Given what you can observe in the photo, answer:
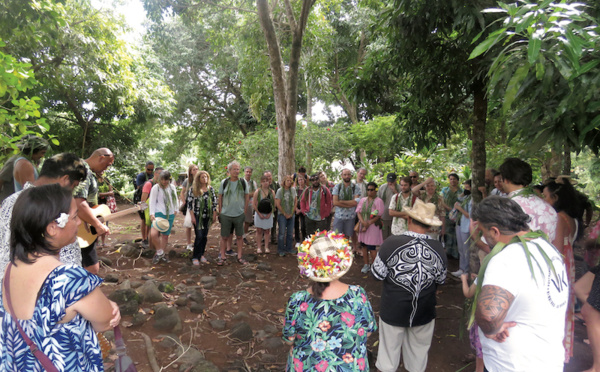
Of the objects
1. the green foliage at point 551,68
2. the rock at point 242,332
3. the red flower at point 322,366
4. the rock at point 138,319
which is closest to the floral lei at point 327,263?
the red flower at point 322,366

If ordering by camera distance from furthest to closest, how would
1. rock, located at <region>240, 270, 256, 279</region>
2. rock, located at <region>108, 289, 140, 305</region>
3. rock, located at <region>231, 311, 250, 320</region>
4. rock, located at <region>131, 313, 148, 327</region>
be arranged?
rock, located at <region>240, 270, 256, 279</region> < rock, located at <region>231, 311, 250, 320</region> < rock, located at <region>108, 289, 140, 305</region> < rock, located at <region>131, 313, 148, 327</region>

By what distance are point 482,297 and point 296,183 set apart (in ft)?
22.2

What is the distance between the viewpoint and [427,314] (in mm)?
2994

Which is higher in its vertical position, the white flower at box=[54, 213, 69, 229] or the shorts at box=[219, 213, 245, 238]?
the white flower at box=[54, 213, 69, 229]

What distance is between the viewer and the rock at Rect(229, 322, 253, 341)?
405cm

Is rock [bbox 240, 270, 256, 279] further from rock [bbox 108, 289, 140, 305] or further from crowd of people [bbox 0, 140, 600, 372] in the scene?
crowd of people [bbox 0, 140, 600, 372]

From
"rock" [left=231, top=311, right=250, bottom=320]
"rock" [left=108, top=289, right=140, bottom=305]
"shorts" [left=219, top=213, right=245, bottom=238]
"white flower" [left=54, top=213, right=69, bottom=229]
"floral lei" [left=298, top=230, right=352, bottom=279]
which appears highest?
"white flower" [left=54, top=213, right=69, bottom=229]

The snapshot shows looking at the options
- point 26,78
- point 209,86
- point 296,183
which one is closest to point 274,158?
point 296,183

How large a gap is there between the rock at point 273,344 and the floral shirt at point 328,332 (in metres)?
1.72

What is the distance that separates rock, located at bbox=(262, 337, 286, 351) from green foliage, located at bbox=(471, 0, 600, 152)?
325 cm

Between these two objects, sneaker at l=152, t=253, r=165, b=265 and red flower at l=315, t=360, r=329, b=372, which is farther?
sneaker at l=152, t=253, r=165, b=265

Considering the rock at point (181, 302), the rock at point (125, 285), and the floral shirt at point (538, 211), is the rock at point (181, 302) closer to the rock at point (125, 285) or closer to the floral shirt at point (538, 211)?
the rock at point (125, 285)

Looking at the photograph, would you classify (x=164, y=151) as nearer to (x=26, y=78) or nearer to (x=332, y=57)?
(x=332, y=57)

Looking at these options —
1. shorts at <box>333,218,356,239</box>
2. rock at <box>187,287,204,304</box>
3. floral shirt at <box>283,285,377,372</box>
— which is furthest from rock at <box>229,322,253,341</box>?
shorts at <box>333,218,356,239</box>
